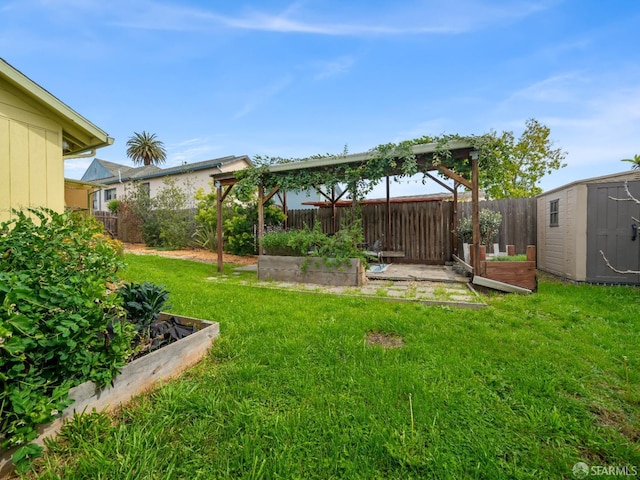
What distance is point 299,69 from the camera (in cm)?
785

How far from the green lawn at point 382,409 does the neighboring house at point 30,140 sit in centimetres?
340

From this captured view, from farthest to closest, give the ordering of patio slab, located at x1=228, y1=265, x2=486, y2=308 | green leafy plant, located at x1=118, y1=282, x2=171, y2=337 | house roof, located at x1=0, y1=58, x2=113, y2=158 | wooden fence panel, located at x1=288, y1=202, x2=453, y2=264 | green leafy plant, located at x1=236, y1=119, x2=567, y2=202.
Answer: wooden fence panel, located at x1=288, y1=202, x2=453, y2=264
green leafy plant, located at x1=236, y1=119, x2=567, y2=202
patio slab, located at x1=228, y1=265, x2=486, y2=308
house roof, located at x1=0, y1=58, x2=113, y2=158
green leafy plant, located at x1=118, y1=282, x2=171, y2=337

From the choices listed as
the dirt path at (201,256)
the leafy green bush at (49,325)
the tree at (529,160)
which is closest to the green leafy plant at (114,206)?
the dirt path at (201,256)

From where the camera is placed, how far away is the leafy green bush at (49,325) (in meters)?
1.28

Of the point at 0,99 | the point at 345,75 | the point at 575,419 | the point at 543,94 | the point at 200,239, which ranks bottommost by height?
the point at 575,419

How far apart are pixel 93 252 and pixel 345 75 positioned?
7649mm

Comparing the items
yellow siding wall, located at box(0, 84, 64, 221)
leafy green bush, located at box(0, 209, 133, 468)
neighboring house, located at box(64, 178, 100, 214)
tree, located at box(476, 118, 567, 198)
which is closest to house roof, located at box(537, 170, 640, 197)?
leafy green bush, located at box(0, 209, 133, 468)

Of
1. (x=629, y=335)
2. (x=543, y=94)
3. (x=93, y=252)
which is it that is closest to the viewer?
(x=93, y=252)

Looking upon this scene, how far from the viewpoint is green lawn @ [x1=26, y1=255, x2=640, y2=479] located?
4.51 ft

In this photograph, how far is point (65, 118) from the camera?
422cm

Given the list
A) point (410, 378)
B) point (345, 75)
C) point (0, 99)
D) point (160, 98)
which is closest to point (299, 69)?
point (345, 75)

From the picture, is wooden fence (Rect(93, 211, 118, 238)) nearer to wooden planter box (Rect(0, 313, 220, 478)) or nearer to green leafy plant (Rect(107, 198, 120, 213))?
green leafy plant (Rect(107, 198, 120, 213))

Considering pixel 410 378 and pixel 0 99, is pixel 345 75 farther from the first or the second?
pixel 410 378

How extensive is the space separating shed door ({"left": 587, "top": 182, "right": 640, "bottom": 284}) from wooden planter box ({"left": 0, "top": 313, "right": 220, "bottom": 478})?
257 inches
